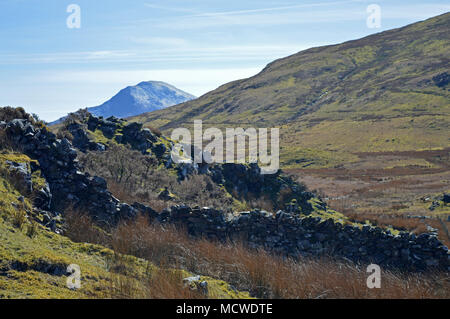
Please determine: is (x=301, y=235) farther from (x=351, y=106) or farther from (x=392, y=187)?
(x=351, y=106)

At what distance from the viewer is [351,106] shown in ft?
460

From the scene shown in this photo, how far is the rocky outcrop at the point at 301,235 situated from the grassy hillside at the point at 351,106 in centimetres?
6210

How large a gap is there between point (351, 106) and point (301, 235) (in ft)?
446

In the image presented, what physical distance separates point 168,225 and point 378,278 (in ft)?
20.3

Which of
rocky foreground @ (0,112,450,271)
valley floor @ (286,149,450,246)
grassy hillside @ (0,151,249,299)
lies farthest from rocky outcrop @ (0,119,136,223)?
valley floor @ (286,149,450,246)

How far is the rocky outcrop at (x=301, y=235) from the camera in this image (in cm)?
1210

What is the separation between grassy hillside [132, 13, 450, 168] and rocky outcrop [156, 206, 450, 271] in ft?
204

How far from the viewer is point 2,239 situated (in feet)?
22.1

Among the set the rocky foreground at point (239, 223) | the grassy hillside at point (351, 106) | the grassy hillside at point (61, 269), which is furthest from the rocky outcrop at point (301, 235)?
the grassy hillside at point (351, 106)

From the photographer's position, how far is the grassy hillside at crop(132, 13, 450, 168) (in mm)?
90438

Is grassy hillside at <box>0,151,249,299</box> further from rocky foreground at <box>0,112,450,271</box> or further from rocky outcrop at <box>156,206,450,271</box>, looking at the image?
rocky outcrop at <box>156,206,450,271</box>

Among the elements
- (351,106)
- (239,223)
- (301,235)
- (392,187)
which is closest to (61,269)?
(239,223)

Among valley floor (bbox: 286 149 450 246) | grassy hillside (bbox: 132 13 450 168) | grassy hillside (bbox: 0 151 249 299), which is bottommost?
valley floor (bbox: 286 149 450 246)

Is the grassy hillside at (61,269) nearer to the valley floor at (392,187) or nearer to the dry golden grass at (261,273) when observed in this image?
the dry golden grass at (261,273)
